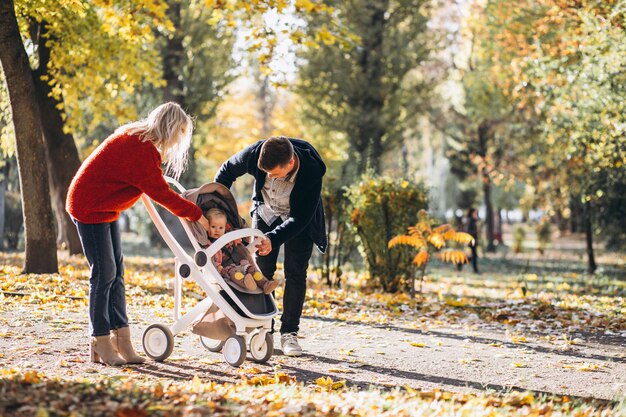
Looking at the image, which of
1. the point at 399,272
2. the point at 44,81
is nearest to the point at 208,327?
the point at 399,272

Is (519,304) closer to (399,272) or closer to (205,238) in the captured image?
(399,272)

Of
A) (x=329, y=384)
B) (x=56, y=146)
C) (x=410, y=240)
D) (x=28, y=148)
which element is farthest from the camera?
(x=56, y=146)

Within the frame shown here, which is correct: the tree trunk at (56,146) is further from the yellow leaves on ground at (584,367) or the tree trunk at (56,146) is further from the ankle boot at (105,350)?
the yellow leaves on ground at (584,367)

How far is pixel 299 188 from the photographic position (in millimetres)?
6180

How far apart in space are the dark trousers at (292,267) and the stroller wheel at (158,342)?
1082mm

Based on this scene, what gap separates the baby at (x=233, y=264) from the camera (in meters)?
5.92

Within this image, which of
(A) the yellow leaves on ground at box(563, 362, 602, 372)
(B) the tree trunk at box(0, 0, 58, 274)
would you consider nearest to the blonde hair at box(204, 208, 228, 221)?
(A) the yellow leaves on ground at box(563, 362, 602, 372)

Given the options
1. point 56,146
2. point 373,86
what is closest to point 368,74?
point 373,86

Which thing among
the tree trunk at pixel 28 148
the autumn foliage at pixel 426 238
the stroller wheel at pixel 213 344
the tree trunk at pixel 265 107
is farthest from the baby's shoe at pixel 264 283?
the tree trunk at pixel 265 107

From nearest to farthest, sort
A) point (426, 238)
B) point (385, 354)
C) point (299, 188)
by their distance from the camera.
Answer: point (299, 188) → point (385, 354) → point (426, 238)

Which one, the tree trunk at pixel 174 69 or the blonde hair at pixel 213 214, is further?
the tree trunk at pixel 174 69

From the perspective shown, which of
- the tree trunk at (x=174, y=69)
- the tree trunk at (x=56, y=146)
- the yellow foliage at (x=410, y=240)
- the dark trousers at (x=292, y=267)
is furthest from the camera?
the tree trunk at (x=174, y=69)

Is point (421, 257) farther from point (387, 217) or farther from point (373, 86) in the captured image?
point (373, 86)

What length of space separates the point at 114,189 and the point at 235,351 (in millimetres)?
1535
